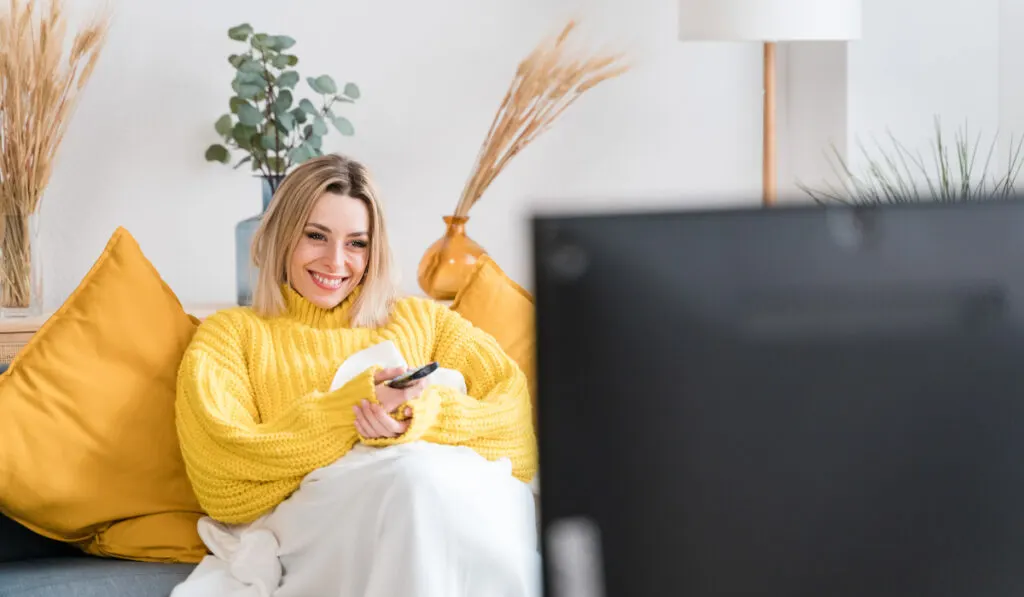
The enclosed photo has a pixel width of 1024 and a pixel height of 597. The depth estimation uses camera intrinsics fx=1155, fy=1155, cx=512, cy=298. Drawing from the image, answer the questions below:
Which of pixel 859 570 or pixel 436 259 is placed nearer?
pixel 859 570

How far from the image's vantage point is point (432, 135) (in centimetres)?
310

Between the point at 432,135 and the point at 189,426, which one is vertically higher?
the point at 432,135

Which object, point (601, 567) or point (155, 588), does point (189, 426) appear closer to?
point (155, 588)

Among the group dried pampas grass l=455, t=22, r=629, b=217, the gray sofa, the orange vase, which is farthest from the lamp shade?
the gray sofa

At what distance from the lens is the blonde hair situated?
227cm

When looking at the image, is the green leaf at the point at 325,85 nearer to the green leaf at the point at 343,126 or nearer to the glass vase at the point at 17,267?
the green leaf at the point at 343,126

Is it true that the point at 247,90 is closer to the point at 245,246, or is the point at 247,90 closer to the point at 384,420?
the point at 245,246

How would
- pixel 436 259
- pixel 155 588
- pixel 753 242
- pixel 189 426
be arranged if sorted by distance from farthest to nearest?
pixel 436 259, pixel 189 426, pixel 155 588, pixel 753 242

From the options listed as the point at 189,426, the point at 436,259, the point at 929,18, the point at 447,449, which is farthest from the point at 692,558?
the point at 929,18

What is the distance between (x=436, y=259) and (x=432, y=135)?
0.52 meters

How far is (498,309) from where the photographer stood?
2.37m

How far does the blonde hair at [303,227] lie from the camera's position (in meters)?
2.27

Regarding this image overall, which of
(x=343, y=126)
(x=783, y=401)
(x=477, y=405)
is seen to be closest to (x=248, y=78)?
(x=343, y=126)

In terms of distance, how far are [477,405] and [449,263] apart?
679mm
